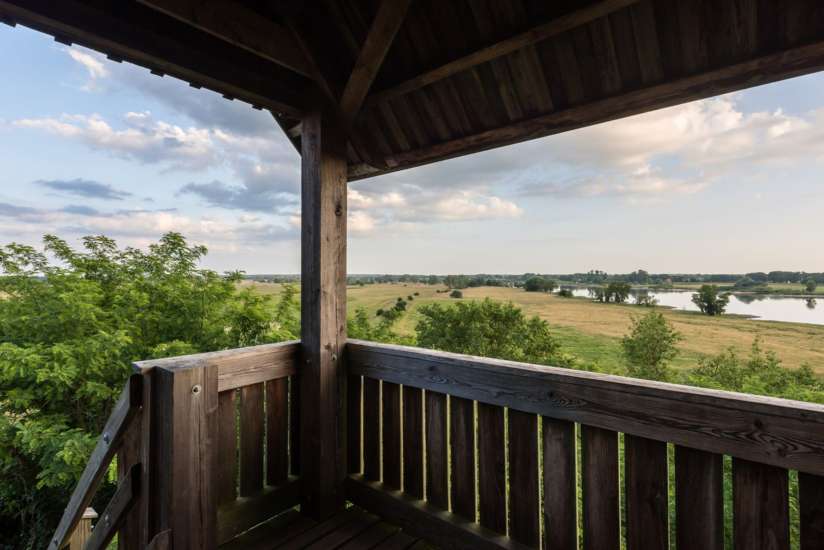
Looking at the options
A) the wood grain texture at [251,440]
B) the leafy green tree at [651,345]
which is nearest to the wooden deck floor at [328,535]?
the wood grain texture at [251,440]

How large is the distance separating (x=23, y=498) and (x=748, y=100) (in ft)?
39.7

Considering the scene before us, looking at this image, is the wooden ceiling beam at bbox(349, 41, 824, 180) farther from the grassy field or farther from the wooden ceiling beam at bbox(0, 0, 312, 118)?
the grassy field

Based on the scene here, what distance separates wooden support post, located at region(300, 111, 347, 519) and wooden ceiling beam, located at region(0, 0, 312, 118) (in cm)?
25

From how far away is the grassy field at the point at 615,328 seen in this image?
4289 millimetres

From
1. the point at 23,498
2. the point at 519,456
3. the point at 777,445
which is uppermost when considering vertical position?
the point at 777,445

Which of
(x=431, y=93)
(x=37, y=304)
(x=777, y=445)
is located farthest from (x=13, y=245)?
(x=777, y=445)

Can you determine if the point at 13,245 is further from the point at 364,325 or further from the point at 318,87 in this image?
the point at 318,87

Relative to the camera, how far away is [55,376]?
5.47 m

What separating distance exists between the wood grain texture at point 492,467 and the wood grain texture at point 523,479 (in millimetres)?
44

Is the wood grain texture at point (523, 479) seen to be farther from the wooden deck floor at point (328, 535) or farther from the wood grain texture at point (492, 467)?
the wooden deck floor at point (328, 535)

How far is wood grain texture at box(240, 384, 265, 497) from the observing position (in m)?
1.91

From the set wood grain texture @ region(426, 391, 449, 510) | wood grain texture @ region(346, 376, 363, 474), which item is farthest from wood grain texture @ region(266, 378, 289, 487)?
wood grain texture @ region(426, 391, 449, 510)

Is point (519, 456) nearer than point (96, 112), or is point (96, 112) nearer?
point (519, 456)

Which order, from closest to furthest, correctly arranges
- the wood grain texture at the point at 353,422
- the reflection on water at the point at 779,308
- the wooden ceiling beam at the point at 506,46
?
the wooden ceiling beam at the point at 506,46, the wood grain texture at the point at 353,422, the reflection on water at the point at 779,308
